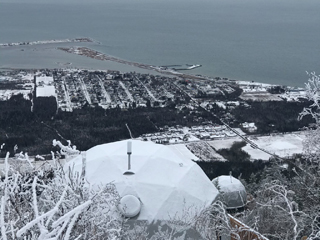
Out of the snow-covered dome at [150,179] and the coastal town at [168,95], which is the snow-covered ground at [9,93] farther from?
the snow-covered dome at [150,179]

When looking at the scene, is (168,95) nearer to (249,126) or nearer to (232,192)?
(249,126)

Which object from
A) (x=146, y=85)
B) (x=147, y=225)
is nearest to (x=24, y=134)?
(x=146, y=85)

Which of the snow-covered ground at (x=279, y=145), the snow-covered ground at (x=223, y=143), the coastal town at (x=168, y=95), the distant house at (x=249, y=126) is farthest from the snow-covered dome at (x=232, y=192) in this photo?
the distant house at (x=249, y=126)

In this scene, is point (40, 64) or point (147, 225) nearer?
point (147, 225)

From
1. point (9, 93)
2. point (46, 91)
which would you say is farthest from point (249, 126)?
point (9, 93)

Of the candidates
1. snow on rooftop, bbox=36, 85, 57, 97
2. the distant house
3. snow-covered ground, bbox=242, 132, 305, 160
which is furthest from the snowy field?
snow on rooftop, bbox=36, 85, 57, 97

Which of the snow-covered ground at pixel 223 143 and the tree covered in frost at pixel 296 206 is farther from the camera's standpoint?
the snow-covered ground at pixel 223 143

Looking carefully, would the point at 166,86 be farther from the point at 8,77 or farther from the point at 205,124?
the point at 8,77
